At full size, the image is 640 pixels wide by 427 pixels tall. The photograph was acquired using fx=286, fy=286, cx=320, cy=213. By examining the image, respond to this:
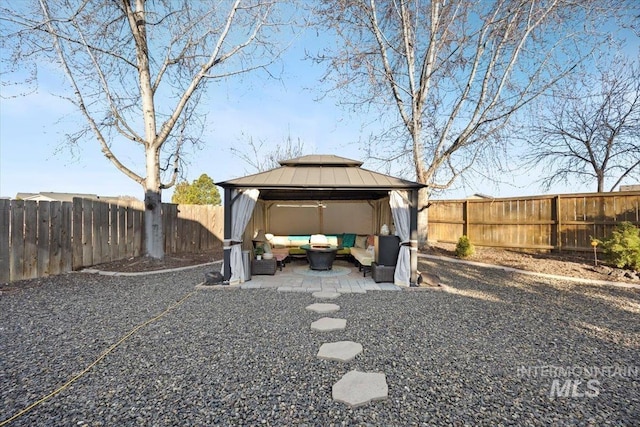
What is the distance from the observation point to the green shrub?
5.80 metres

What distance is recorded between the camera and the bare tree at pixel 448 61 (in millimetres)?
8016

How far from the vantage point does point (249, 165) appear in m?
15.4

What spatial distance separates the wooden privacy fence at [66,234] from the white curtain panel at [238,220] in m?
3.63

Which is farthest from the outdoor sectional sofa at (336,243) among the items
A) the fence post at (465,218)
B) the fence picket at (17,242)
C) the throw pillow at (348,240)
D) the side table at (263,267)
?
the fence picket at (17,242)

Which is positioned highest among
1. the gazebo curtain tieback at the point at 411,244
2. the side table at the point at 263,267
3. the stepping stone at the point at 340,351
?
the gazebo curtain tieback at the point at 411,244

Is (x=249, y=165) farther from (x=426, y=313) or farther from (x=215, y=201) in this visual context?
(x=426, y=313)

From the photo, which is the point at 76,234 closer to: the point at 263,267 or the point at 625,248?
the point at 263,267

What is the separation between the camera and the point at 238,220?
18.0 feet

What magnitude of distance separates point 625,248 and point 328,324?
21.8 ft

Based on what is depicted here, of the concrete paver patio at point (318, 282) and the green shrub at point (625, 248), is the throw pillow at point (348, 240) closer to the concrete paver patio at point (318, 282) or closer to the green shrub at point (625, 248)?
the concrete paver patio at point (318, 282)

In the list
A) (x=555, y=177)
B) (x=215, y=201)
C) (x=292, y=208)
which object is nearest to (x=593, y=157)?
(x=555, y=177)

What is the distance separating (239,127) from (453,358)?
13830mm

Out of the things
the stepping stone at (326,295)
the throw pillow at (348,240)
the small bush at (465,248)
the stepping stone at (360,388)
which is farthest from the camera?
the throw pillow at (348,240)

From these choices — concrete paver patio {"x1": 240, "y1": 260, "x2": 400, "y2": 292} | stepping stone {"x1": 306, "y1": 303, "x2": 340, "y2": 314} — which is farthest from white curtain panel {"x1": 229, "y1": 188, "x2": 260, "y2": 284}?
stepping stone {"x1": 306, "y1": 303, "x2": 340, "y2": 314}
